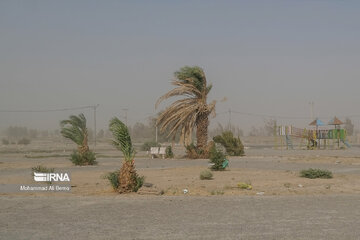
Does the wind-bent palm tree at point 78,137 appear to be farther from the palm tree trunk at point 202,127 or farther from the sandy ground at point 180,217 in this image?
the sandy ground at point 180,217

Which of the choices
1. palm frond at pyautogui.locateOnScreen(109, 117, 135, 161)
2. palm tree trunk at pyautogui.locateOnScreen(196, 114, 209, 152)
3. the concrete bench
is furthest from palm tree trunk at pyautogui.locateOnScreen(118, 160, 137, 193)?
the concrete bench

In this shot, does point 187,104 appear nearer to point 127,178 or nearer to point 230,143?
point 230,143

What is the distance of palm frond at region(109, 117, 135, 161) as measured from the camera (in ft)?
47.0

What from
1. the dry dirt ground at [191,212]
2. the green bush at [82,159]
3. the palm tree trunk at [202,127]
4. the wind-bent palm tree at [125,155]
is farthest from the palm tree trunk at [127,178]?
the palm tree trunk at [202,127]

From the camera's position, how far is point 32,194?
14.4 m

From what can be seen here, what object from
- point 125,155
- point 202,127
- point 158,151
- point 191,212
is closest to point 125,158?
point 125,155

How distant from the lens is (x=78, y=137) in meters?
29.0

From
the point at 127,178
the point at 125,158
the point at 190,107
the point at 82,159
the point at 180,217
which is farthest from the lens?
the point at 190,107

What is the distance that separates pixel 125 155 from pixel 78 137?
15.4 meters

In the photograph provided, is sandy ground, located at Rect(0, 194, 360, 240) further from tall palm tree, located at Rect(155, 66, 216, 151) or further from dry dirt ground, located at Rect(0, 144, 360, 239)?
tall palm tree, located at Rect(155, 66, 216, 151)

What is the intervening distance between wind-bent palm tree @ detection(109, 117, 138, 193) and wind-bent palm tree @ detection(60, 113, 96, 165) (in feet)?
49.3

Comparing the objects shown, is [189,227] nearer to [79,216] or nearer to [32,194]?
[79,216]

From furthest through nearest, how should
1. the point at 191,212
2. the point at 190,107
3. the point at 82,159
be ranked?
the point at 190,107, the point at 82,159, the point at 191,212

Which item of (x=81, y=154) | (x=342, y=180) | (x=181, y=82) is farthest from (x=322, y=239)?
(x=181, y=82)
